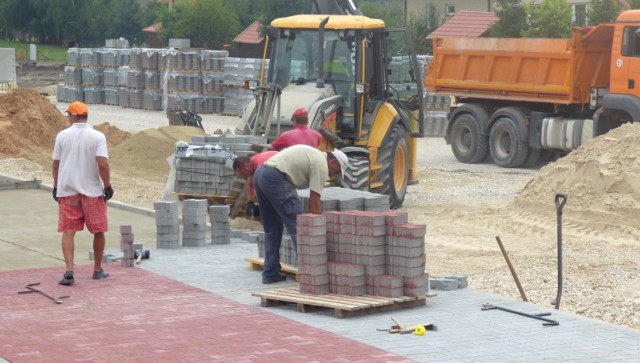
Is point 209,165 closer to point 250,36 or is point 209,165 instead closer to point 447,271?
point 447,271

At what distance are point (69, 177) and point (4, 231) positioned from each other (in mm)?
4358

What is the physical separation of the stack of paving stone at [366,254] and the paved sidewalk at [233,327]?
0.30 meters

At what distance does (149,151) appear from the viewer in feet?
83.5

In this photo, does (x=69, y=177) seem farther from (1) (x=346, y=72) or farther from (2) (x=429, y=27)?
(2) (x=429, y=27)

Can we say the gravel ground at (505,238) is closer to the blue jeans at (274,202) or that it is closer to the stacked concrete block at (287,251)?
the stacked concrete block at (287,251)

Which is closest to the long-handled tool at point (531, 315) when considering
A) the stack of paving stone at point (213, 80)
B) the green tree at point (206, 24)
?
the stack of paving stone at point (213, 80)

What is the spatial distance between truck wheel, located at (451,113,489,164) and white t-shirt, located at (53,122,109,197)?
16.2 meters

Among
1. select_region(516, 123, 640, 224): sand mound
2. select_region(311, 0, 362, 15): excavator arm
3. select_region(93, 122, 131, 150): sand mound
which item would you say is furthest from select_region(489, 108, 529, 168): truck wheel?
select_region(93, 122, 131, 150): sand mound

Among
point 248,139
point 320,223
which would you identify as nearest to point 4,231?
point 248,139

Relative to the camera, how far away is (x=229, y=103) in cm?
4047

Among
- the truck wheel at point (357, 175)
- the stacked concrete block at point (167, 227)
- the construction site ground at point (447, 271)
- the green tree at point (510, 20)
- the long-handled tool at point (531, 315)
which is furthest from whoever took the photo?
the green tree at point (510, 20)

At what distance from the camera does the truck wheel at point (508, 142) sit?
86.4 feet

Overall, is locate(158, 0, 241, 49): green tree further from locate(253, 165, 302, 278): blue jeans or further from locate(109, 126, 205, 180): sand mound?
locate(253, 165, 302, 278): blue jeans

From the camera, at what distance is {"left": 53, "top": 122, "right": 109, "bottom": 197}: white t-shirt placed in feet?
39.9
